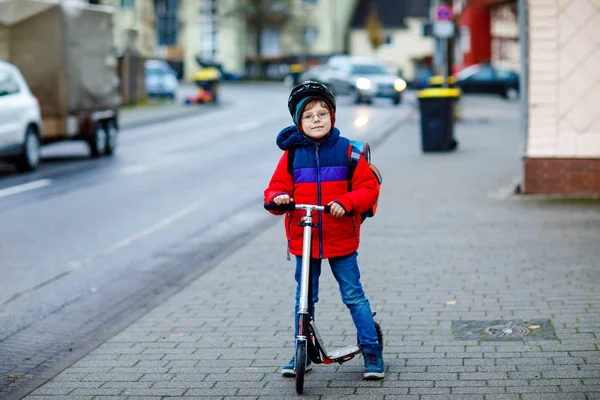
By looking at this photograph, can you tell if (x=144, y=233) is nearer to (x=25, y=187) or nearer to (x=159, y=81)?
(x=25, y=187)

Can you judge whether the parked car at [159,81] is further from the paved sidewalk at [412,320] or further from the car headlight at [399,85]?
the paved sidewalk at [412,320]

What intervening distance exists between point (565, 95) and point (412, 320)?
6.50 meters

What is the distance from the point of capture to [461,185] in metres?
15.0

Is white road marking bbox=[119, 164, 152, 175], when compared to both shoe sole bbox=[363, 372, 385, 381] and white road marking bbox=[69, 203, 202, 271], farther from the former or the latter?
shoe sole bbox=[363, 372, 385, 381]

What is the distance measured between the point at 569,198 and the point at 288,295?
5744mm

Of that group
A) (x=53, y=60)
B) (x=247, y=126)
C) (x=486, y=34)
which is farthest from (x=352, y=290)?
(x=486, y=34)

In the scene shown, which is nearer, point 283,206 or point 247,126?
point 283,206

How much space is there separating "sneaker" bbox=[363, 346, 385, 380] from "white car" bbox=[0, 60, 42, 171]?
12.7m

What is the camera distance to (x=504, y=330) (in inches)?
266

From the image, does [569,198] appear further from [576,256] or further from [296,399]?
[296,399]

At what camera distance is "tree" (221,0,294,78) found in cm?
7994

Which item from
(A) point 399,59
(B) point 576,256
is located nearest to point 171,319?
(B) point 576,256

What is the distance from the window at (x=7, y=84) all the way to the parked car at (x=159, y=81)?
2765 cm

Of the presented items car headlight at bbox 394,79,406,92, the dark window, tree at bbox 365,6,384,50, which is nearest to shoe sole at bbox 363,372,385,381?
car headlight at bbox 394,79,406,92
